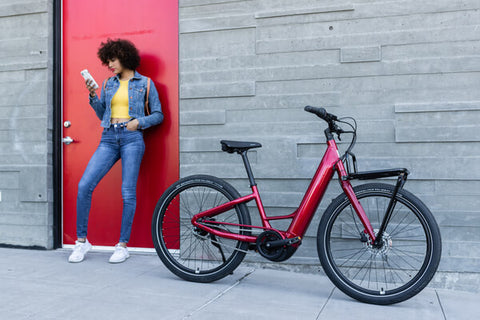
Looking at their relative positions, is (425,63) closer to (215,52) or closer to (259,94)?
(259,94)

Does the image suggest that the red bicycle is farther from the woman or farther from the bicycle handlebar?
the woman

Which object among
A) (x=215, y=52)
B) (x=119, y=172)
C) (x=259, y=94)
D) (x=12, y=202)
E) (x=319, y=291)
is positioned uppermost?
(x=215, y=52)

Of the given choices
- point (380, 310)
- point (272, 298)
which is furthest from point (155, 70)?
point (380, 310)

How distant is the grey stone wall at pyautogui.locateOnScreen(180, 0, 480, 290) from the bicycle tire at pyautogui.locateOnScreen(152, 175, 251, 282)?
272 mm

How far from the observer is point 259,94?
11.7 ft

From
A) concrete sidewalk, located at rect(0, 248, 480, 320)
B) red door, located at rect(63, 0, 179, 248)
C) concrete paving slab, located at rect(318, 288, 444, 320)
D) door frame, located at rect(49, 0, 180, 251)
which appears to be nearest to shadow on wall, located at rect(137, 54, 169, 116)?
red door, located at rect(63, 0, 179, 248)

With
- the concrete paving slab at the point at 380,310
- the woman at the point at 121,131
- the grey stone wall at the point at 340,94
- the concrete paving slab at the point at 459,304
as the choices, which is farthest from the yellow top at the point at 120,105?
the concrete paving slab at the point at 459,304

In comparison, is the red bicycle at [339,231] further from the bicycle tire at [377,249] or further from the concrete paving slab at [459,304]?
the concrete paving slab at [459,304]

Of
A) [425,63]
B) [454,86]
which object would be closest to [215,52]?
[425,63]

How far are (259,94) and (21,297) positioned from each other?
229 cm

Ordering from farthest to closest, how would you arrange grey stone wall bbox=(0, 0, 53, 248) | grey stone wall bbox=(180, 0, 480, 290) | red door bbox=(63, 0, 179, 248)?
grey stone wall bbox=(0, 0, 53, 248), red door bbox=(63, 0, 179, 248), grey stone wall bbox=(180, 0, 480, 290)

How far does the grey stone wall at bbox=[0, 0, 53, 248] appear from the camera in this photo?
410 centimetres

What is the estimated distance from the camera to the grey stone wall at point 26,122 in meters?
4.10

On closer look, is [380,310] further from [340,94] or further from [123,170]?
[123,170]
